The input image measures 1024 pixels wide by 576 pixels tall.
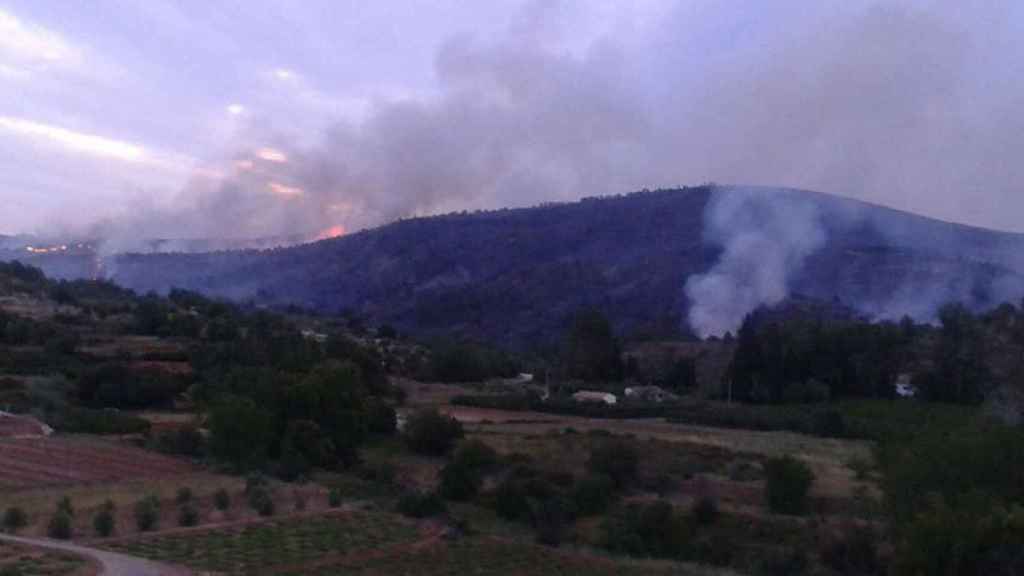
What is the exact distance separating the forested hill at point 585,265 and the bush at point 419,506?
231 ft

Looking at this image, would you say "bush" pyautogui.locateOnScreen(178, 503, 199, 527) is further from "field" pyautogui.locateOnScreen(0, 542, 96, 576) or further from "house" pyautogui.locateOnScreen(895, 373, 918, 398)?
"house" pyautogui.locateOnScreen(895, 373, 918, 398)

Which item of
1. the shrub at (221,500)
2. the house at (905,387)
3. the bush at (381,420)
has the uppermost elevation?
the house at (905,387)

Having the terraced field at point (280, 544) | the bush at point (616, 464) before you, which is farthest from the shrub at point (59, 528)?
the bush at point (616, 464)

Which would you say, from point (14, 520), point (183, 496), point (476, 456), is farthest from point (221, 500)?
point (476, 456)

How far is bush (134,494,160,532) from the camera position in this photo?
109 feet

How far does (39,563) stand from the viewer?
26.2m

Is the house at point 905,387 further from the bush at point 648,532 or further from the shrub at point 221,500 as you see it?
the shrub at point 221,500

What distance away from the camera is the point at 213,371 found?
71188mm

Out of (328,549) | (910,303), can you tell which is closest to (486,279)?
(910,303)

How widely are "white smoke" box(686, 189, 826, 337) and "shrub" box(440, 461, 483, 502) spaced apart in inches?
2694

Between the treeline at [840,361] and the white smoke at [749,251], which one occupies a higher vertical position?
the white smoke at [749,251]

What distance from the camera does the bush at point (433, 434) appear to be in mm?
52062

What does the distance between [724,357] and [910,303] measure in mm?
39339

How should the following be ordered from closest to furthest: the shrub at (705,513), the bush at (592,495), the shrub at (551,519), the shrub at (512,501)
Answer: the shrub at (551,519) < the shrub at (705,513) < the bush at (592,495) < the shrub at (512,501)
